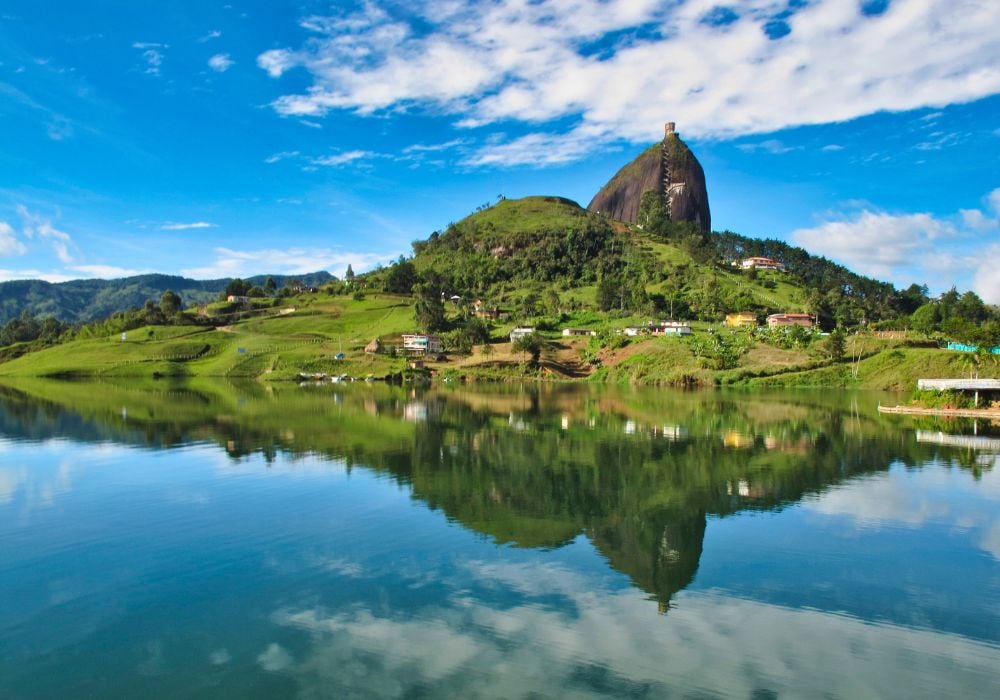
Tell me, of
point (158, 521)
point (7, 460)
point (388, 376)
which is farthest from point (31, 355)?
point (158, 521)

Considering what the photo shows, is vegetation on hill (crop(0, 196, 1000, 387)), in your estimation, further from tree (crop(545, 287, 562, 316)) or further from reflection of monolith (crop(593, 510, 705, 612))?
reflection of monolith (crop(593, 510, 705, 612))

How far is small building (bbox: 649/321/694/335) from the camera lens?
468 ft

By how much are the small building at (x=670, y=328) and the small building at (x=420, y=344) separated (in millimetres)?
49649

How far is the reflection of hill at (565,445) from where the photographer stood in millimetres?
27125

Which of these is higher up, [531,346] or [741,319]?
[741,319]

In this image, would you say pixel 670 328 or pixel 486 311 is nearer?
pixel 670 328

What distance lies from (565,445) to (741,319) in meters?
123

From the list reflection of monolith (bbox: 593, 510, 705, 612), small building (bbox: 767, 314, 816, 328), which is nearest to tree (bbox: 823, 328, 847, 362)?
small building (bbox: 767, 314, 816, 328)

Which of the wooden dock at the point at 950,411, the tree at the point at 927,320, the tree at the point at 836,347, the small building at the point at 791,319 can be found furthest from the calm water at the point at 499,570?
the tree at the point at 927,320

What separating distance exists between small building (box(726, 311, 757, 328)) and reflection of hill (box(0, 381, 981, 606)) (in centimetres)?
6402

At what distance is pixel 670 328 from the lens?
481 feet

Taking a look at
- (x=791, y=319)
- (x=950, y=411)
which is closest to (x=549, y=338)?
(x=791, y=319)

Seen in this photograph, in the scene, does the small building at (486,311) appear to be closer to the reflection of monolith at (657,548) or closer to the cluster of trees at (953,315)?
the cluster of trees at (953,315)

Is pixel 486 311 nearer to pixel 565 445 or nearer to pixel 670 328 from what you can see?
pixel 670 328
